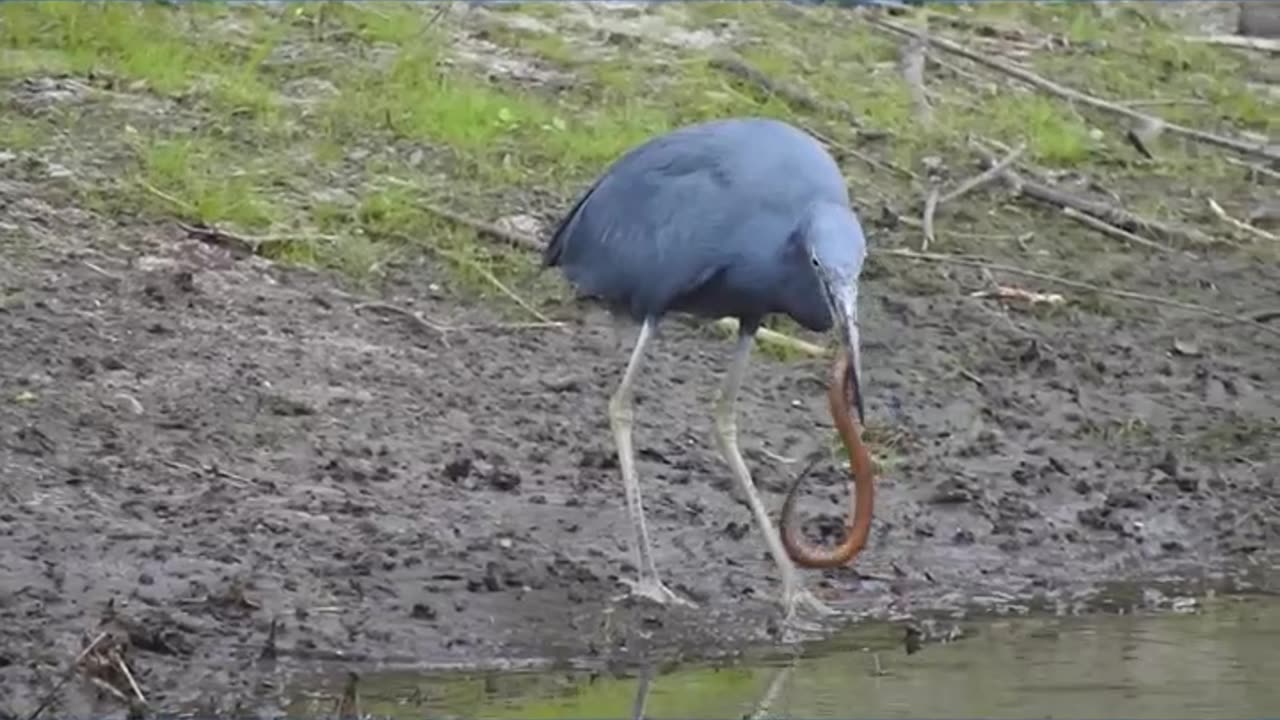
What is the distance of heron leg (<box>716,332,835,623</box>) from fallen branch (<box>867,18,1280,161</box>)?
4.29m

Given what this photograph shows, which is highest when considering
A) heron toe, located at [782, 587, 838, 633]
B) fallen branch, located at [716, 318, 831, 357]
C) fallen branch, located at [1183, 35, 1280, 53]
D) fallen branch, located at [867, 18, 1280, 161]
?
fallen branch, located at [1183, 35, 1280, 53]

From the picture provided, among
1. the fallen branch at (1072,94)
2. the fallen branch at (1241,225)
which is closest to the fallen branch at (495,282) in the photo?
the fallen branch at (1241,225)

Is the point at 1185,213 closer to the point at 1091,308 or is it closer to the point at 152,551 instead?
the point at 1091,308

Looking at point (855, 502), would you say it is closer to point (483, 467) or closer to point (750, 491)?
point (750, 491)

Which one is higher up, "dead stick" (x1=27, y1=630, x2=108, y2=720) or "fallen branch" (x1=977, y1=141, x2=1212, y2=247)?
"fallen branch" (x1=977, y1=141, x2=1212, y2=247)

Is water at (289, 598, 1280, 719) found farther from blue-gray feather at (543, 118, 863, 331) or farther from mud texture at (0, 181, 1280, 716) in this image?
blue-gray feather at (543, 118, 863, 331)

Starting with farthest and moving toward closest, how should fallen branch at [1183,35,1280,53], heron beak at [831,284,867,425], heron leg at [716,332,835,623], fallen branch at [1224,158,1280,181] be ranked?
1. fallen branch at [1183,35,1280,53]
2. fallen branch at [1224,158,1280,181]
3. heron leg at [716,332,835,623]
4. heron beak at [831,284,867,425]

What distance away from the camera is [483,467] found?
7.86 m

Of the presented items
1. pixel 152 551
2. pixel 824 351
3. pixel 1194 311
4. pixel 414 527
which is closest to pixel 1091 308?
pixel 1194 311

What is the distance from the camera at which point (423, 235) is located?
31.2ft

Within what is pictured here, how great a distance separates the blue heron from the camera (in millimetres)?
6793

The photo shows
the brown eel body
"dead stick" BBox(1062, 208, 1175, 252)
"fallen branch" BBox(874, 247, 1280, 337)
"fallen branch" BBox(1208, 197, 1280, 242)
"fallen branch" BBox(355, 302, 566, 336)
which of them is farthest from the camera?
"fallen branch" BBox(1208, 197, 1280, 242)

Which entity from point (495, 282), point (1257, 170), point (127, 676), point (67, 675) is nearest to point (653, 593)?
point (127, 676)

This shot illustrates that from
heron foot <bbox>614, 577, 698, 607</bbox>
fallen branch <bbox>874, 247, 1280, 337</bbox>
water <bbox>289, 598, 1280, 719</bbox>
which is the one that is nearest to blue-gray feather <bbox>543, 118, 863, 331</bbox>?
heron foot <bbox>614, 577, 698, 607</bbox>
